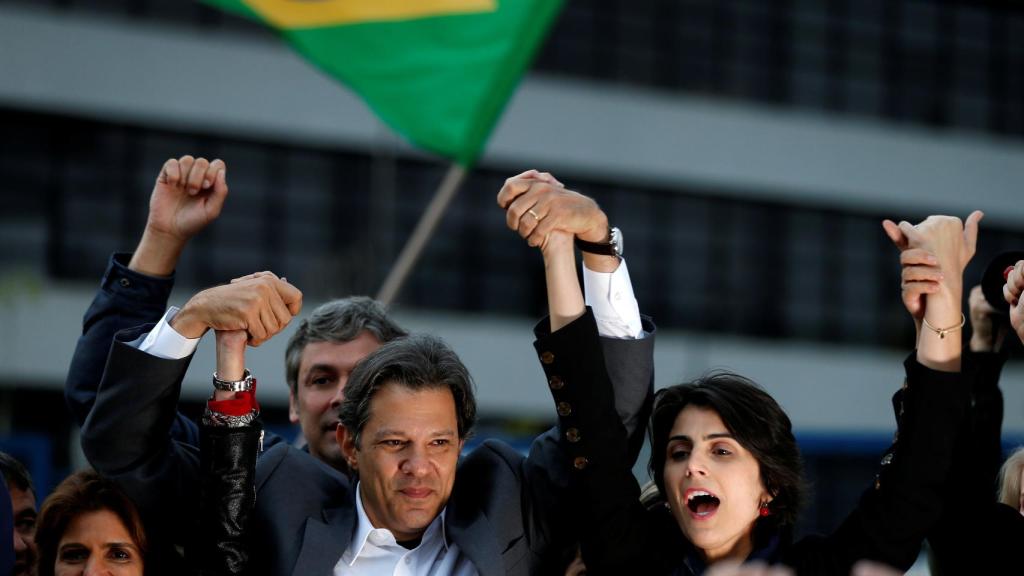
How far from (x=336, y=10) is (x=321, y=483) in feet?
8.94

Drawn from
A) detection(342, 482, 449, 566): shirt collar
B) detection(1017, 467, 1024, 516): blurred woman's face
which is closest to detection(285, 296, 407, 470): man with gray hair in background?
detection(342, 482, 449, 566): shirt collar

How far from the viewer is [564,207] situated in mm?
3389

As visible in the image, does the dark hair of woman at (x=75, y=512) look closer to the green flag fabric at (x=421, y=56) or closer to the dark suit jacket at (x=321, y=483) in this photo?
the dark suit jacket at (x=321, y=483)

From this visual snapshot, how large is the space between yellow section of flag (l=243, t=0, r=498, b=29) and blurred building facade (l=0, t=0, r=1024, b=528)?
13256 millimetres

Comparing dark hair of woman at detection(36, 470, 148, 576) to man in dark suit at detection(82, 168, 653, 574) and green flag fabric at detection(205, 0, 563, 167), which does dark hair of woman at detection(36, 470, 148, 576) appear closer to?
man in dark suit at detection(82, 168, 653, 574)

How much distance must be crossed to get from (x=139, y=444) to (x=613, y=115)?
65.1ft

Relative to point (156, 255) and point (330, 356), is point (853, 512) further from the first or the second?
point (156, 255)

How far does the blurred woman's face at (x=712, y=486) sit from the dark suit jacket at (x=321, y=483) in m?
0.13

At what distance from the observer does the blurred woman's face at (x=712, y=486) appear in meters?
3.48

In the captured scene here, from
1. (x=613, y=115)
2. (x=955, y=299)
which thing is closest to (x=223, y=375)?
(x=955, y=299)

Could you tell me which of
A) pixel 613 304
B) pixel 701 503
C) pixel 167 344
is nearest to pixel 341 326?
pixel 167 344

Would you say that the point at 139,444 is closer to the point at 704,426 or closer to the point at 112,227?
the point at 704,426

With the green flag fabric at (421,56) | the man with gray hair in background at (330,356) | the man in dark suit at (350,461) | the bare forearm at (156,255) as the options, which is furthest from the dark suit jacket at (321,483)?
the green flag fabric at (421,56)

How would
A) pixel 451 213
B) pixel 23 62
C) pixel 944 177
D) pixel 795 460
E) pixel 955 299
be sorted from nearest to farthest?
pixel 955 299 → pixel 795 460 → pixel 23 62 → pixel 451 213 → pixel 944 177
